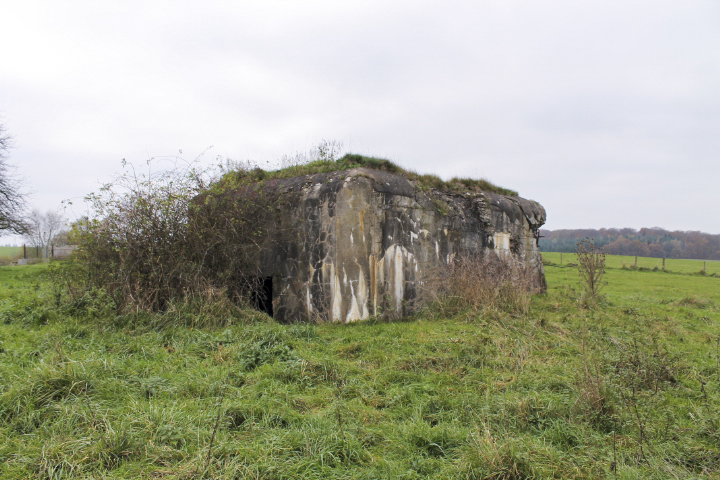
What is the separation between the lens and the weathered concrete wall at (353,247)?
307 inches

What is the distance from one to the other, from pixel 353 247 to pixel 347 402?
13.1 feet

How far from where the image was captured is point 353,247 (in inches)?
308

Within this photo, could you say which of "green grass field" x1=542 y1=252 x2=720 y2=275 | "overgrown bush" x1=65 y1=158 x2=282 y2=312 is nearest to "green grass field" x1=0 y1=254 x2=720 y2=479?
"overgrown bush" x1=65 y1=158 x2=282 y2=312

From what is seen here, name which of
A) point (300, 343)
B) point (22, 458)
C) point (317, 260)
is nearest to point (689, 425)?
point (300, 343)

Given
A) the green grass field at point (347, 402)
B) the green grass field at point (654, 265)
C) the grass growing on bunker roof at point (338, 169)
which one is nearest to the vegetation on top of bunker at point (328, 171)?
the grass growing on bunker roof at point (338, 169)

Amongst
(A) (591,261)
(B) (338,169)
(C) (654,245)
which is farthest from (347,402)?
(C) (654,245)

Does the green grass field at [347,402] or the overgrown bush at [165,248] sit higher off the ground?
the overgrown bush at [165,248]

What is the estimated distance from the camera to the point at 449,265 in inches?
349

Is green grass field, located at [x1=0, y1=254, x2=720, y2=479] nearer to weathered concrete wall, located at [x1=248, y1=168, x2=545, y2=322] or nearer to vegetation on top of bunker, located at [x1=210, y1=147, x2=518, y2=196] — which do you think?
weathered concrete wall, located at [x1=248, y1=168, x2=545, y2=322]

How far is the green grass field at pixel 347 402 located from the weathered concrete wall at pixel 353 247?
3.34 ft

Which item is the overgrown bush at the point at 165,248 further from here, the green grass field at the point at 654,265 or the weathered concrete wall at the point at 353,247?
the green grass field at the point at 654,265

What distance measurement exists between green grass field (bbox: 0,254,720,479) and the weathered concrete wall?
40.1 inches

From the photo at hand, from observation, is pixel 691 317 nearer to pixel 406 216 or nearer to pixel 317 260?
pixel 406 216

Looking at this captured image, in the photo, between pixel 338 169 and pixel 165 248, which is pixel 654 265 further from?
pixel 165 248
